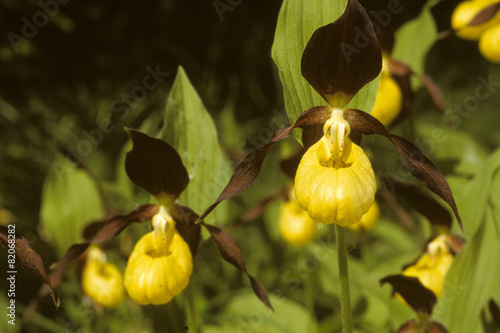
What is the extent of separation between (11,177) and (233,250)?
6.97 ft

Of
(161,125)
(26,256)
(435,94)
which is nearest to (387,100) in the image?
(435,94)

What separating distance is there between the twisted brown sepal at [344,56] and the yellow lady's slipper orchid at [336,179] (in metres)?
0.10

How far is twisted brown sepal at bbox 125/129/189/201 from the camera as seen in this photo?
4.23ft

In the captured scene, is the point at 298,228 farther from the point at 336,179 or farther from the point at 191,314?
the point at 336,179

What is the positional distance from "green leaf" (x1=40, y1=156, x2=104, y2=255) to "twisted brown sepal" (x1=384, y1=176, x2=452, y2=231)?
53.6 inches

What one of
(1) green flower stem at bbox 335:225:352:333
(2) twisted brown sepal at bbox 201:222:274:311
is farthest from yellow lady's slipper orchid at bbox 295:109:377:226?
(2) twisted brown sepal at bbox 201:222:274:311

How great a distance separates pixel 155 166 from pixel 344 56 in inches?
22.7

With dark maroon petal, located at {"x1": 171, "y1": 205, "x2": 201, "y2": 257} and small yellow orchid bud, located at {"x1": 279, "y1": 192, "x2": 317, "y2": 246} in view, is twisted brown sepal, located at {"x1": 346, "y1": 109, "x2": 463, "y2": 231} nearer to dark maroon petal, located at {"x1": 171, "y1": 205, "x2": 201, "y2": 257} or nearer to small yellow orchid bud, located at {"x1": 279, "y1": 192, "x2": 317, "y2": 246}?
dark maroon petal, located at {"x1": 171, "y1": 205, "x2": 201, "y2": 257}

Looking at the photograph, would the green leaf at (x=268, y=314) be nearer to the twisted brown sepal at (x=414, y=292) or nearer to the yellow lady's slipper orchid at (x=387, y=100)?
the twisted brown sepal at (x=414, y=292)

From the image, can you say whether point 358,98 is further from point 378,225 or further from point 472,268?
point 378,225

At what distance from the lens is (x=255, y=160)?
117cm

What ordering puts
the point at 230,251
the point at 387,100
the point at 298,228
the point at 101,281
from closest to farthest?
the point at 230,251, the point at 387,100, the point at 101,281, the point at 298,228

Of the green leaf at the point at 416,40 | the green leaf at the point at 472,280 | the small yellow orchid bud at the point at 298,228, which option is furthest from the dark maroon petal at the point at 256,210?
the green leaf at the point at 472,280

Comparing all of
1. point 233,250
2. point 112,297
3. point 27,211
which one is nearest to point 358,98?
point 233,250
